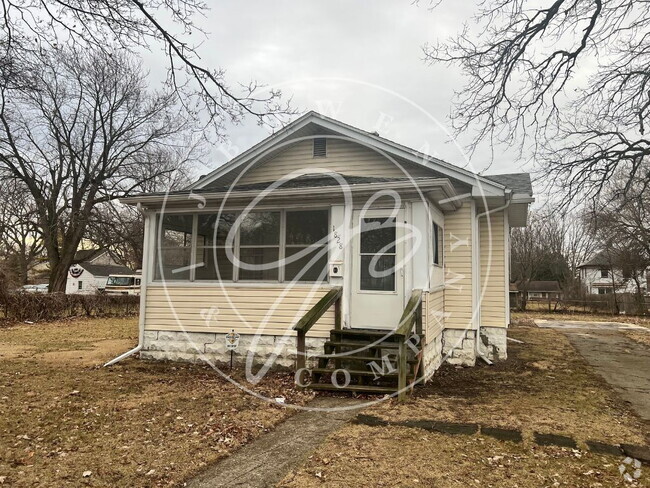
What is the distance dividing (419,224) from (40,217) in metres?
24.7

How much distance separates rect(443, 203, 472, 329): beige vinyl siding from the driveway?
106 inches

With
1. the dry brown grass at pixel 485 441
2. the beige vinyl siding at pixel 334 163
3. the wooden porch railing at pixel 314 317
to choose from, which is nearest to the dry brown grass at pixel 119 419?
the wooden porch railing at pixel 314 317

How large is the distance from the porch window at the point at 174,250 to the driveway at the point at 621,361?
24.9 feet

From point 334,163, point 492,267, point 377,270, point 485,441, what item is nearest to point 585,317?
point 492,267

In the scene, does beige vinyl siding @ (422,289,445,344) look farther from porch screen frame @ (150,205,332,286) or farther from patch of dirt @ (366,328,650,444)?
porch screen frame @ (150,205,332,286)

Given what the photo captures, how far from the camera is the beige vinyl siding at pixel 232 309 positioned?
775 centimetres

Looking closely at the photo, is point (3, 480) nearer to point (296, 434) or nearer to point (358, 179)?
point (296, 434)

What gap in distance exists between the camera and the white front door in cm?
741

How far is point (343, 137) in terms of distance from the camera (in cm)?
947

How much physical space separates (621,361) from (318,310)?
7446 millimetres

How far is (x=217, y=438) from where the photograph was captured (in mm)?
4566

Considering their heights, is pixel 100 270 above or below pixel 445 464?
above

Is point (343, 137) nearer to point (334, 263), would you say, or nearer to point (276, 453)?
point (334, 263)

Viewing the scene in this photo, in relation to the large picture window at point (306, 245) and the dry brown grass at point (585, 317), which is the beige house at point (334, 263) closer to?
the large picture window at point (306, 245)
